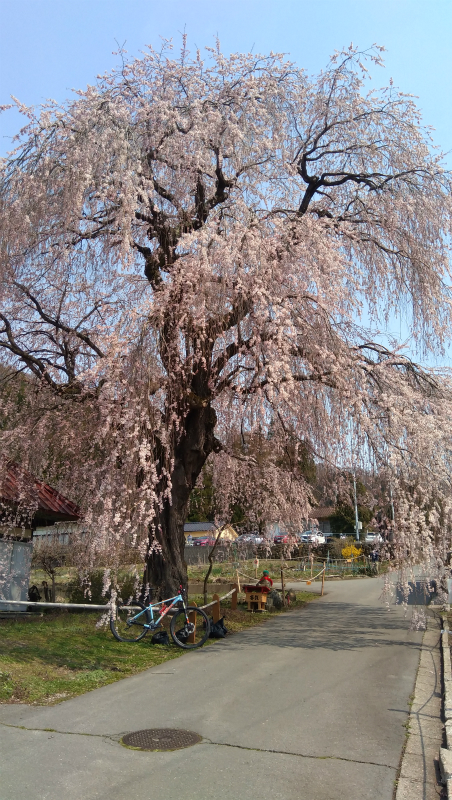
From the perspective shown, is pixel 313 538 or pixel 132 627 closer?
pixel 132 627

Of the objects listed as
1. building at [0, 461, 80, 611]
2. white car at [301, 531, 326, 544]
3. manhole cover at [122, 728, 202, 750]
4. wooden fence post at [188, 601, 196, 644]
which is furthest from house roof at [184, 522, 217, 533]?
manhole cover at [122, 728, 202, 750]

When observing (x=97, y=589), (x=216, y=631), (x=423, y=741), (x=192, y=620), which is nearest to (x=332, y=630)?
(x=216, y=631)

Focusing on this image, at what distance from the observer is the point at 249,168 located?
1221cm

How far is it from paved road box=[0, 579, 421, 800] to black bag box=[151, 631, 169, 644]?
2.39 ft

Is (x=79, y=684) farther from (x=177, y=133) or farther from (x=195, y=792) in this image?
(x=177, y=133)

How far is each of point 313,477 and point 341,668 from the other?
7.06 meters

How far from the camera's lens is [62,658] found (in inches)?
385

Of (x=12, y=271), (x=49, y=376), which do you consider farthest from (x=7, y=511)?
(x=12, y=271)

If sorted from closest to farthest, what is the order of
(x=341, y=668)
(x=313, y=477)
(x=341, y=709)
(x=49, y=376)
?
1. (x=341, y=709)
2. (x=341, y=668)
3. (x=49, y=376)
4. (x=313, y=477)

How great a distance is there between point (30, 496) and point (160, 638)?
3.94m

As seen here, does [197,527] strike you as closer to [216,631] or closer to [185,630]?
[216,631]

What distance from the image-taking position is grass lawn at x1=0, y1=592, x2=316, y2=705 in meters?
8.05

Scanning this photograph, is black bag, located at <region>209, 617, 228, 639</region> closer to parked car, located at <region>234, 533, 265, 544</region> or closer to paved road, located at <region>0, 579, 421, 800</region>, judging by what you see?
paved road, located at <region>0, 579, 421, 800</region>

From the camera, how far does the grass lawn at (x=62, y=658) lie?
26.4 ft
